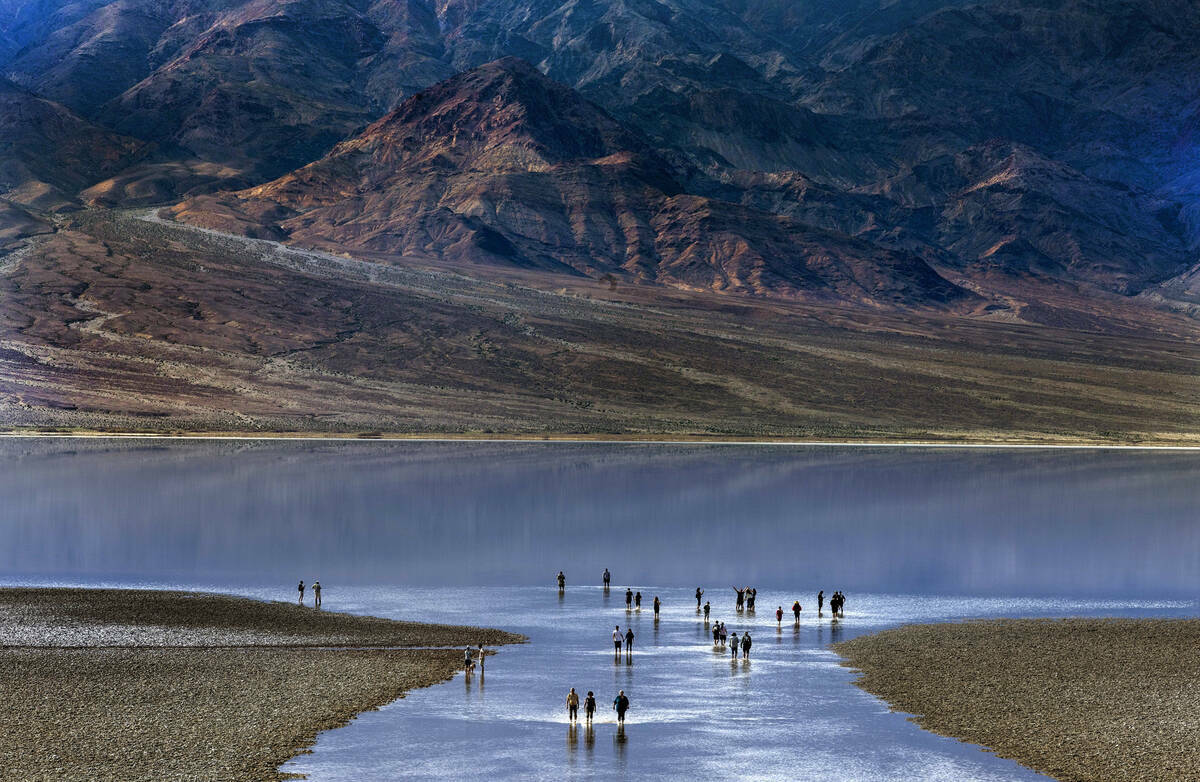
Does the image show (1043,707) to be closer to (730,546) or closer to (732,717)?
(732,717)

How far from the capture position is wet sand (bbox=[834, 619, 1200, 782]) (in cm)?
3809

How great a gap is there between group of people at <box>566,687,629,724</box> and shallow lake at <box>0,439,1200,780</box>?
1.71ft

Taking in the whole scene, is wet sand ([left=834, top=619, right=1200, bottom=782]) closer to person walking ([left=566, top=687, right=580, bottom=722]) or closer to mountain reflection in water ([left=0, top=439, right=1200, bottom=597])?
person walking ([left=566, top=687, right=580, bottom=722])

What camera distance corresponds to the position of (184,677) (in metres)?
45.9

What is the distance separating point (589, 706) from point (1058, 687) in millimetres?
16022

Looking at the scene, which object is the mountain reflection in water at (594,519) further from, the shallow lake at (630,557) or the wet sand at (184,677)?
the wet sand at (184,677)

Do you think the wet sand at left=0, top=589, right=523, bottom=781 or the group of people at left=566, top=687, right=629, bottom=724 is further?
the group of people at left=566, top=687, right=629, bottom=724

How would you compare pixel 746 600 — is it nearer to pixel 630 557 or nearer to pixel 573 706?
pixel 630 557

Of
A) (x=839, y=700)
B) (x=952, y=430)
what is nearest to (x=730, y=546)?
(x=839, y=700)

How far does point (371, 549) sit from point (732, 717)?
44.8 metres

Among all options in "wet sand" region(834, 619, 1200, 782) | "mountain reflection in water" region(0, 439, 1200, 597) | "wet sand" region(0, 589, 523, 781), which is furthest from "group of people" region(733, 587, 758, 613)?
"wet sand" region(0, 589, 523, 781)

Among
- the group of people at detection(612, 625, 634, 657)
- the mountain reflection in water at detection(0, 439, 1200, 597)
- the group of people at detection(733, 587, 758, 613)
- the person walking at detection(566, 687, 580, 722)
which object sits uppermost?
the mountain reflection in water at detection(0, 439, 1200, 597)

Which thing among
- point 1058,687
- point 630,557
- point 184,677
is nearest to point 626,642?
point 1058,687

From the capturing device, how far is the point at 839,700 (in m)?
45.0
